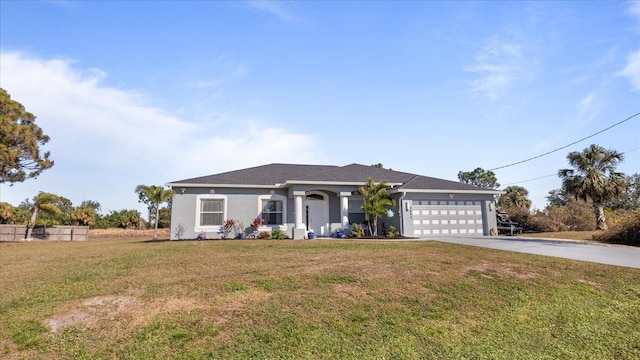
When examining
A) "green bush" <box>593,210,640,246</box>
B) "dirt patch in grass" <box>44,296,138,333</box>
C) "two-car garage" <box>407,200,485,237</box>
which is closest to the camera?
"dirt patch in grass" <box>44,296,138,333</box>

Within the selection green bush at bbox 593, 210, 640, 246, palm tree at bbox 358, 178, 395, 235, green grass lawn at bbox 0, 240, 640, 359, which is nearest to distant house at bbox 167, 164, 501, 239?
palm tree at bbox 358, 178, 395, 235

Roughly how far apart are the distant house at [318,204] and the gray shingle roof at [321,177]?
0.20ft

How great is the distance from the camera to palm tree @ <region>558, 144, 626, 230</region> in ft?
79.6

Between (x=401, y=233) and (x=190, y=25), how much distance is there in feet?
50.1

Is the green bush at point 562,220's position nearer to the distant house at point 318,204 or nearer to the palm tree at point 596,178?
the palm tree at point 596,178

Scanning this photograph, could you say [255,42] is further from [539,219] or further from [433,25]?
[539,219]

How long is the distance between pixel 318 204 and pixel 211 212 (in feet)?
21.8

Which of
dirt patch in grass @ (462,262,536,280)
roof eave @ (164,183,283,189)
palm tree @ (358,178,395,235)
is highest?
roof eave @ (164,183,283,189)

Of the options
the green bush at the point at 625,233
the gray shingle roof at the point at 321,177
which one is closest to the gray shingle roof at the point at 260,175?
the gray shingle roof at the point at 321,177

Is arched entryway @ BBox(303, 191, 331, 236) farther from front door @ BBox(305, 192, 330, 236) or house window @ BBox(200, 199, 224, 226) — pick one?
house window @ BBox(200, 199, 224, 226)

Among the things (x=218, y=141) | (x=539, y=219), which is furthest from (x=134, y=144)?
(x=539, y=219)

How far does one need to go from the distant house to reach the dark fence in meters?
15.4

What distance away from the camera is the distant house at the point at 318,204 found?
19.4 metres

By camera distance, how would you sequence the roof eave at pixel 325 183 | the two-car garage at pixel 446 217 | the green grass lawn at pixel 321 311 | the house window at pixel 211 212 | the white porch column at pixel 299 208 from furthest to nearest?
the two-car garage at pixel 446 217, the house window at pixel 211 212, the white porch column at pixel 299 208, the roof eave at pixel 325 183, the green grass lawn at pixel 321 311
